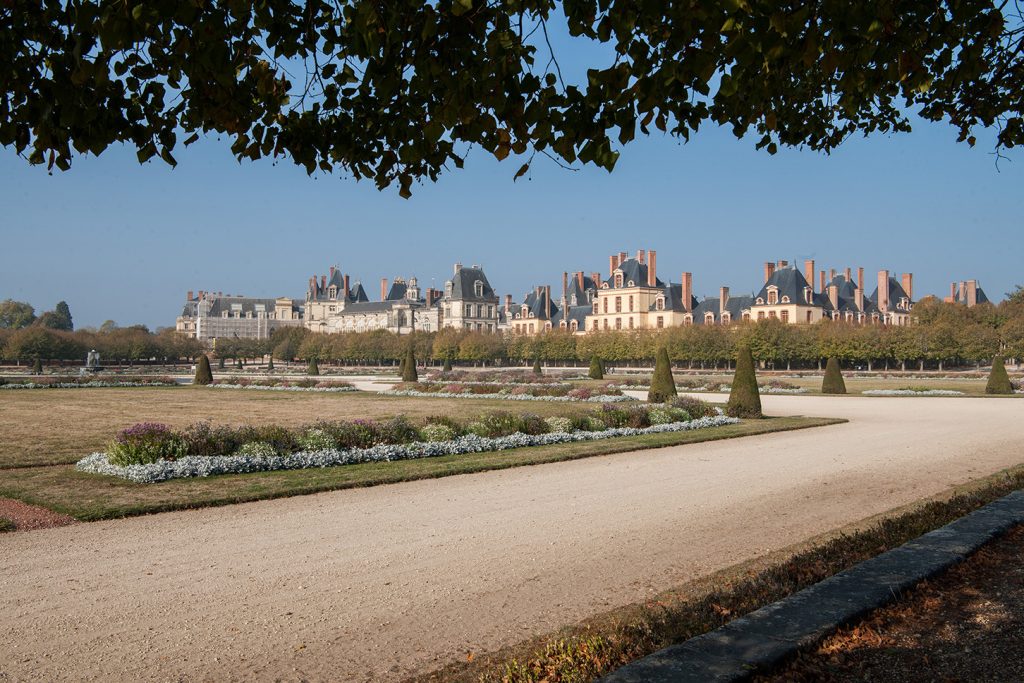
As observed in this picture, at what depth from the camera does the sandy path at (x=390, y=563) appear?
3758 mm

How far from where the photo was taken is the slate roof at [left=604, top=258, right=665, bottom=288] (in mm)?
73938

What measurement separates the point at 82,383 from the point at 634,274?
169ft

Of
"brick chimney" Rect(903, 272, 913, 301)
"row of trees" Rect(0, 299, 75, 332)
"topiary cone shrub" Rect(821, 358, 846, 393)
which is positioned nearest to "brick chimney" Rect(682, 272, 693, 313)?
"brick chimney" Rect(903, 272, 913, 301)

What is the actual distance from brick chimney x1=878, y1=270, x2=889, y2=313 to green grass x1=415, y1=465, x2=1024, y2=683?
239ft

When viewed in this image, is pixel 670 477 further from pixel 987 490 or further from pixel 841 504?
pixel 987 490

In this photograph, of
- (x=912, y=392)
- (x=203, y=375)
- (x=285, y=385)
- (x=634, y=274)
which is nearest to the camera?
(x=912, y=392)

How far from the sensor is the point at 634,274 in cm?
7444

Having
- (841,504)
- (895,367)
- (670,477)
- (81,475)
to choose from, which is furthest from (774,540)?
(895,367)

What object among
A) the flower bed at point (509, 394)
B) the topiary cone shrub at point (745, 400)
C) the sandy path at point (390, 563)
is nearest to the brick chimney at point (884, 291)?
the flower bed at point (509, 394)

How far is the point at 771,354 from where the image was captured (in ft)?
168

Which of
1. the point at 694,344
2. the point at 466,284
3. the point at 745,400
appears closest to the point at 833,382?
the point at 745,400

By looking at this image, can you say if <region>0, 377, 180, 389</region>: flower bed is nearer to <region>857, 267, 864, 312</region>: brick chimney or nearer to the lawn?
the lawn

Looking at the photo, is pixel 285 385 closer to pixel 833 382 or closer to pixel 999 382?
pixel 833 382

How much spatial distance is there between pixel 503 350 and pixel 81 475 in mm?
58014
